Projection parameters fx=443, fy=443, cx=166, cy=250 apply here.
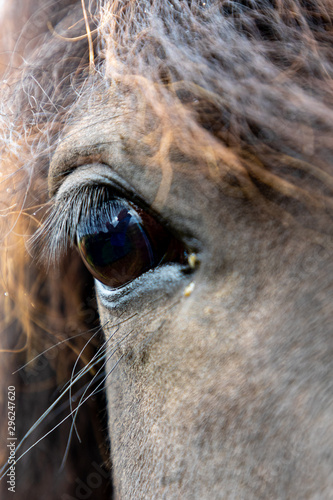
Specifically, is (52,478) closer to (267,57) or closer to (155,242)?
(155,242)

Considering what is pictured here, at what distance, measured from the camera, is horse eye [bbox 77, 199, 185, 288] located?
0.73 metres

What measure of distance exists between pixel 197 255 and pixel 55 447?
2.41 ft

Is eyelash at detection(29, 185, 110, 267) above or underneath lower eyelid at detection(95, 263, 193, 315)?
above

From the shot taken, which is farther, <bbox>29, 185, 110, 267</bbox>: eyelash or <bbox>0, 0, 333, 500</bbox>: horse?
<bbox>29, 185, 110, 267</bbox>: eyelash

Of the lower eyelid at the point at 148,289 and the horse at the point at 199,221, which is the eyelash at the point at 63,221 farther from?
the lower eyelid at the point at 148,289

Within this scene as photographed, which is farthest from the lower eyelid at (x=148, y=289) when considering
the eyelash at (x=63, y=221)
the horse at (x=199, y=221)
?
the eyelash at (x=63, y=221)

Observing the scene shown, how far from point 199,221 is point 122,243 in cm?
17

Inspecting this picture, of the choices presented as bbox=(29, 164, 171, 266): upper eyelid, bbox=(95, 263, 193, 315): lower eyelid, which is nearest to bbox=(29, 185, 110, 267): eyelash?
bbox=(29, 164, 171, 266): upper eyelid

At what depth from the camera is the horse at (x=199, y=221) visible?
543 mm

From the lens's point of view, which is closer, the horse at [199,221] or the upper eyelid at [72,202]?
the horse at [199,221]

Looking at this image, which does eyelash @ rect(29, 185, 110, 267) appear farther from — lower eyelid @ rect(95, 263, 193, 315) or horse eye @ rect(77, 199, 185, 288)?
lower eyelid @ rect(95, 263, 193, 315)

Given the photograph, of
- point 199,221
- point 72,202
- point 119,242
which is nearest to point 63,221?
point 72,202

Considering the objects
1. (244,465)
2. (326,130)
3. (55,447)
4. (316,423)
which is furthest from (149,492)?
(326,130)

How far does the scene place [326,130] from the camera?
59 centimetres
